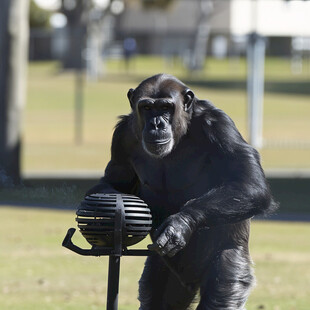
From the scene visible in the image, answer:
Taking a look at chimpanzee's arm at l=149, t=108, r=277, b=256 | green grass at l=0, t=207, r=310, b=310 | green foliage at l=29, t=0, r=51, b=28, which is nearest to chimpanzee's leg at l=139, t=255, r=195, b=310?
chimpanzee's arm at l=149, t=108, r=277, b=256

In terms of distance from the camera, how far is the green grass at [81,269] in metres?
8.20

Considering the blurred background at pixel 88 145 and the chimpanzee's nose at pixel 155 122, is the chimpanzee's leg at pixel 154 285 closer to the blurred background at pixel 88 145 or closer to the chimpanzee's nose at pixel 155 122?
the chimpanzee's nose at pixel 155 122

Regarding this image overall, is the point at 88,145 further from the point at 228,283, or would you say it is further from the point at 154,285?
the point at 228,283

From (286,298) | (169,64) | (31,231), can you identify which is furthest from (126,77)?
(286,298)

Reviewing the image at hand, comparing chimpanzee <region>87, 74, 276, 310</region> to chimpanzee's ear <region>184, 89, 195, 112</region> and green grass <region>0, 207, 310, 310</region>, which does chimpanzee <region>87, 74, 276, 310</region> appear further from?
green grass <region>0, 207, 310, 310</region>

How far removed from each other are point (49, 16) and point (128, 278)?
61108mm

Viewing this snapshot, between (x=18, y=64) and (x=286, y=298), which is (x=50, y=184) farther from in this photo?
(x=286, y=298)

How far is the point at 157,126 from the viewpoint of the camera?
189 inches

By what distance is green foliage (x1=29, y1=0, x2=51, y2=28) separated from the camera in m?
66.4

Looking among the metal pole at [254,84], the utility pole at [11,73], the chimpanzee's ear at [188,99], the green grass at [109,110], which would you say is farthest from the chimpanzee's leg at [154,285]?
the metal pole at [254,84]

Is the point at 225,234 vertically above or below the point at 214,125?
below

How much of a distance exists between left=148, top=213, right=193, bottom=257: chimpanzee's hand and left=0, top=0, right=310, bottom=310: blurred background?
145 inches

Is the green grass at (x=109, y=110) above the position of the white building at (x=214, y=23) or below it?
below

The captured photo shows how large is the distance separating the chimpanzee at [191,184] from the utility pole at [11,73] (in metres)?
11.1
